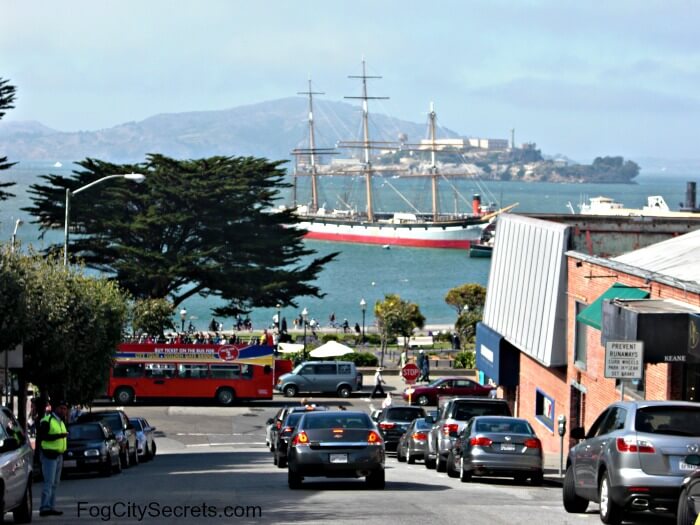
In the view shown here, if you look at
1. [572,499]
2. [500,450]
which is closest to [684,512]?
[572,499]

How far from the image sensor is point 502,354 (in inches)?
1718

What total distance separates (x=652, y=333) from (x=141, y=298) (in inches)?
2047

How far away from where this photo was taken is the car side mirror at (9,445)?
15126mm

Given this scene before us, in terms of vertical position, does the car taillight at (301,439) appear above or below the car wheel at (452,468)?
above

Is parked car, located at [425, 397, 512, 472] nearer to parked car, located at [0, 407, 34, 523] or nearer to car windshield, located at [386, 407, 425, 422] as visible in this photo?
car windshield, located at [386, 407, 425, 422]

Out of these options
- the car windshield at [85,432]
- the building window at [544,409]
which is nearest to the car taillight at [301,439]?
the car windshield at [85,432]

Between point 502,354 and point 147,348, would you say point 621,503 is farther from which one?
point 147,348

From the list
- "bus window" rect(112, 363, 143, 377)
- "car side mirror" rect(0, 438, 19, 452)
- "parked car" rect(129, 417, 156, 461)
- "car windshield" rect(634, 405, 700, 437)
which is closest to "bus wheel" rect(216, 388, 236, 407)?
"bus window" rect(112, 363, 143, 377)

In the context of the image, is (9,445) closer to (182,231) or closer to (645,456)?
(645,456)

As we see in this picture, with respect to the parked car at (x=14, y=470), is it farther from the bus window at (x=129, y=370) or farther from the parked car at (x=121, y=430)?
the bus window at (x=129, y=370)

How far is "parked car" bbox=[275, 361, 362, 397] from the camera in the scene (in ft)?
191

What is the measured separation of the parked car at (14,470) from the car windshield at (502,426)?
975 cm

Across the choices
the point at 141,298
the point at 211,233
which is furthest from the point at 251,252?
the point at 141,298

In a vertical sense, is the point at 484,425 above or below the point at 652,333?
below
